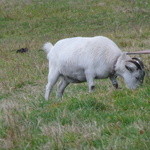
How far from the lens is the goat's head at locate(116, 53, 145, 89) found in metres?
9.61

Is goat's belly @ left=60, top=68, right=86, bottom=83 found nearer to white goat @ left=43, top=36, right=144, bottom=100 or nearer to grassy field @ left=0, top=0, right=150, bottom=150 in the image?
white goat @ left=43, top=36, right=144, bottom=100

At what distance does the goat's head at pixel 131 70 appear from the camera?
9.61 metres

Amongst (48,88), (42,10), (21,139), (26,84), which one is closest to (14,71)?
(26,84)

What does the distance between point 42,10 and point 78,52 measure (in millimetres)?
→ 23920

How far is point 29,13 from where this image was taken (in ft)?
109

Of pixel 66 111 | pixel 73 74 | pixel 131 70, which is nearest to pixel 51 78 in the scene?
pixel 73 74

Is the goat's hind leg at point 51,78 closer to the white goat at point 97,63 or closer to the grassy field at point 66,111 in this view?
the grassy field at point 66,111

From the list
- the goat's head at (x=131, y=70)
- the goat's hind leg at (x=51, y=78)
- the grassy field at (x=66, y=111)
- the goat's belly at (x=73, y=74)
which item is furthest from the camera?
the goat's hind leg at (x=51, y=78)

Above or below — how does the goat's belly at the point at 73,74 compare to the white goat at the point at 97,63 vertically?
below

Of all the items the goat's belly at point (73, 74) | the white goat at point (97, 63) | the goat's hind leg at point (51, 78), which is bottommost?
the goat's hind leg at point (51, 78)

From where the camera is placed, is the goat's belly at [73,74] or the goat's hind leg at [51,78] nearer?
the goat's belly at [73,74]

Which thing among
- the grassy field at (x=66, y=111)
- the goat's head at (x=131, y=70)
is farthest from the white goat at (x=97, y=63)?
the grassy field at (x=66, y=111)

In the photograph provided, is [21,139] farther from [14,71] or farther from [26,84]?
[14,71]

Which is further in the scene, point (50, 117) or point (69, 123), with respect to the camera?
point (50, 117)
